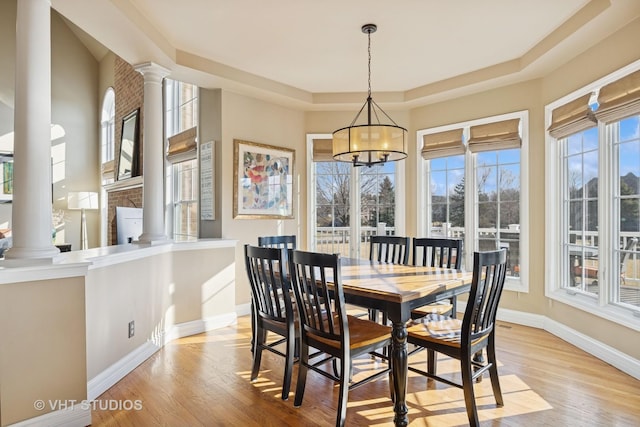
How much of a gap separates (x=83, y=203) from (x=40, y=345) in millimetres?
5294

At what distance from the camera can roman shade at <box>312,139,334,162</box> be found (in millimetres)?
5051

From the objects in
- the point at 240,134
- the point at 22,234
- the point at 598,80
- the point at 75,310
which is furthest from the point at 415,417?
the point at 240,134

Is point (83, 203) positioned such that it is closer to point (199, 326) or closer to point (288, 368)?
point (199, 326)

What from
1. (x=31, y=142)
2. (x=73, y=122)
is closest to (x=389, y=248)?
(x=31, y=142)

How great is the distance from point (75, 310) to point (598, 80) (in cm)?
422

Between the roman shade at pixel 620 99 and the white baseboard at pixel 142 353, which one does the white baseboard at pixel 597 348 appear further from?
the white baseboard at pixel 142 353

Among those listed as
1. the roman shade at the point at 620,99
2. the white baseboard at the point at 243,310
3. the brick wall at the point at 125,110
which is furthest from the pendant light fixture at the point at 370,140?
the brick wall at the point at 125,110

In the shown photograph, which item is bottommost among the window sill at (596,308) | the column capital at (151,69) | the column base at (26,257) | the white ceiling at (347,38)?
the window sill at (596,308)

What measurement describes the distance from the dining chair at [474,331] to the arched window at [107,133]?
21.2ft

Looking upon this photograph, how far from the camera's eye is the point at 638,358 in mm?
2814

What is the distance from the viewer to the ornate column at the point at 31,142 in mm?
2172

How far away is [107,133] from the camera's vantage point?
7.19 meters

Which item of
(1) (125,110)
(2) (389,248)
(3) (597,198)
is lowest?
(2) (389,248)

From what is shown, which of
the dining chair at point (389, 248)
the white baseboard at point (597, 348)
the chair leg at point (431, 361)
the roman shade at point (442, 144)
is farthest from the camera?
the roman shade at point (442, 144)
